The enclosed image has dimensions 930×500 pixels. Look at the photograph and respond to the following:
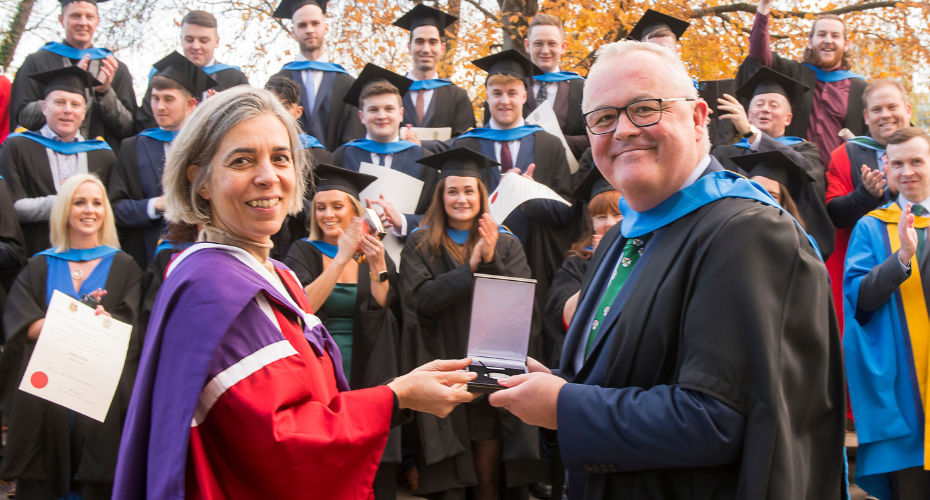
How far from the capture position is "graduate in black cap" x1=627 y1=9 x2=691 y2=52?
20.3 ft

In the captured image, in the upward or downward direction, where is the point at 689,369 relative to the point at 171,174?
downward

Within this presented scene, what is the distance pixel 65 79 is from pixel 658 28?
16.8 ft

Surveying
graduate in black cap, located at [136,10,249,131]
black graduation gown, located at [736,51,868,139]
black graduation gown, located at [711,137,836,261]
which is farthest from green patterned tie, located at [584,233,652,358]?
graduate in black cap, located at [136,10,249,131]

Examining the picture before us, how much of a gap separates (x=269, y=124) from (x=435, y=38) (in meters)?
5.42

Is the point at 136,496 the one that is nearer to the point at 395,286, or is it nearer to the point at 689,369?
the point at 689,369

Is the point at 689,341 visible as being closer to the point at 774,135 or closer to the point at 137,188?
the point at 774,135

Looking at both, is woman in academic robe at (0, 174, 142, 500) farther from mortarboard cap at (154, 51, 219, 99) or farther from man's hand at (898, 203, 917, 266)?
man's hand at (898, 203, 917, 266)

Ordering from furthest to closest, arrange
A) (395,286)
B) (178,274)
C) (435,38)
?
(435,38) → (395,286) → (178,274)

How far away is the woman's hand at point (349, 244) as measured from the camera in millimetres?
4532

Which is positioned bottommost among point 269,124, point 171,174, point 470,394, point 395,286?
point 395,286

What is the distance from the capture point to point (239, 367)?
6.02 feet

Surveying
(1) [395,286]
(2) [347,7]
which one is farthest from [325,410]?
(2) [347,7]

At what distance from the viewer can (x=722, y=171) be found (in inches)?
81.0

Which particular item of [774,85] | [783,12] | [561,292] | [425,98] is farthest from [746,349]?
[783,12]
